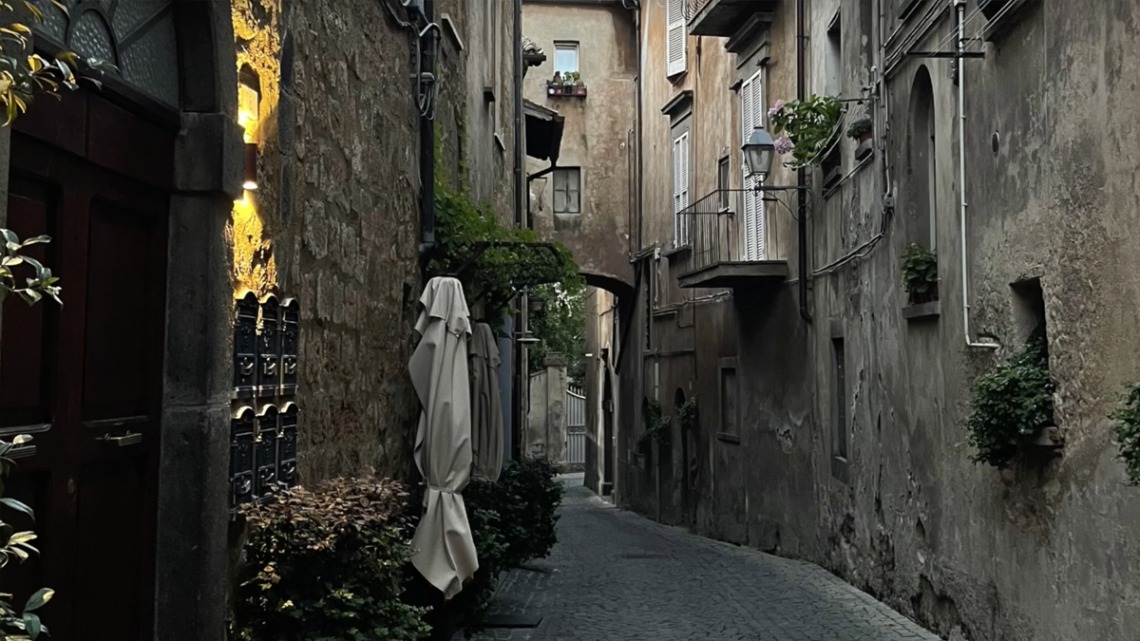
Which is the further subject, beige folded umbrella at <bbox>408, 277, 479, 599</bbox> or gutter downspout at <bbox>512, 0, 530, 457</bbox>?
gutter downspout at <bbox>512, 0, 530, 457</bbox>

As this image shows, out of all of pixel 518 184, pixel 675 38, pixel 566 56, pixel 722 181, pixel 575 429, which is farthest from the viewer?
pixel 575 429

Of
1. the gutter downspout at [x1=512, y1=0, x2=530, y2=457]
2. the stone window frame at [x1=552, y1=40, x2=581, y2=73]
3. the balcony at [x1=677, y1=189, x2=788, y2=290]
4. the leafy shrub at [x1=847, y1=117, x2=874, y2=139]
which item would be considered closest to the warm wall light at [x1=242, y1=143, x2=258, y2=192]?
the leafy shrub at [x1=847, y1=117, x2=874, y2=139]

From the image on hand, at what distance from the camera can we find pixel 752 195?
15703 millimetres

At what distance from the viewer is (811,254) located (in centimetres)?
1352

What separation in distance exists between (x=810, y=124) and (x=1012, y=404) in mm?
6340

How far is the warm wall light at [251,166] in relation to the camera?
4723 millimetres

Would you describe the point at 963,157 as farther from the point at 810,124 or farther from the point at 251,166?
the point at 251,166

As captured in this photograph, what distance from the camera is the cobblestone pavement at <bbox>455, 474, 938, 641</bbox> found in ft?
28.0

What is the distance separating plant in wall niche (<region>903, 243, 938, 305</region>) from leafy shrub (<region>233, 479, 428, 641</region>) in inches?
198

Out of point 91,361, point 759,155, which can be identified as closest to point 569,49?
point 759,155

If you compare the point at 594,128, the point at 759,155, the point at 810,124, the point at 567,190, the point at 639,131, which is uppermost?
the point at 594,128

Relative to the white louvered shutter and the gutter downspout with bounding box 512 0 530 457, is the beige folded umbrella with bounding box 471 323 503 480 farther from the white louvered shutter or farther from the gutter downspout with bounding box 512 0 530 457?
the white louvered shutter

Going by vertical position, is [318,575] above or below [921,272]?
below

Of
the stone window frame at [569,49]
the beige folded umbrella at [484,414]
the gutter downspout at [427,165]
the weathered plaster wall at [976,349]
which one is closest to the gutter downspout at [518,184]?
the weathered plaster wall at [976,349]
